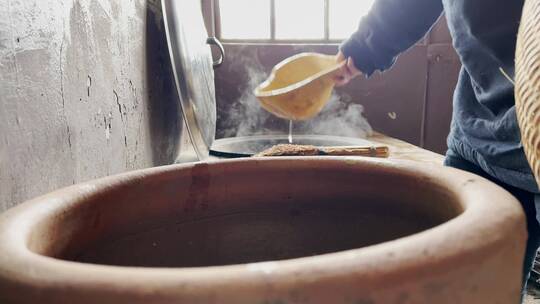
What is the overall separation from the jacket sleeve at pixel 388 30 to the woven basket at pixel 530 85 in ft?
3.21

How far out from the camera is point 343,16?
10.6 feet

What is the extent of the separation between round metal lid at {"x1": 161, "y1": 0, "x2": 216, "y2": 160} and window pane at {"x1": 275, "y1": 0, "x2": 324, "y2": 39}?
1359 millimetres

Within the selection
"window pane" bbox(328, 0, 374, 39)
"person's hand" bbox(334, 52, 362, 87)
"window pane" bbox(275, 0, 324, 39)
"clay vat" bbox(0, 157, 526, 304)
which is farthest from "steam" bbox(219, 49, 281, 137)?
"clay vat" bbox(0, 157, 526, 304)

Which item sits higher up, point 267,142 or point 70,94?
point 70,94

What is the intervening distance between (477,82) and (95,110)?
2.45 feet

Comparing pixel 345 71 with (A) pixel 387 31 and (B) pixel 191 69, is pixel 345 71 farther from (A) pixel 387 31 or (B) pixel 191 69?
(B) pixel 191 69

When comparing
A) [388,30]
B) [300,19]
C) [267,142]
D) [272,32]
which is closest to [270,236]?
[388,30]

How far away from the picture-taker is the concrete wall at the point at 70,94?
61 cm

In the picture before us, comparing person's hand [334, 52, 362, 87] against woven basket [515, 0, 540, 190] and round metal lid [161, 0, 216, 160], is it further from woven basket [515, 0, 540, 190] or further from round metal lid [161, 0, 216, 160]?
woven basket [515, 0, 540, 190]

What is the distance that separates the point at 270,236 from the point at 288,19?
2771 mm

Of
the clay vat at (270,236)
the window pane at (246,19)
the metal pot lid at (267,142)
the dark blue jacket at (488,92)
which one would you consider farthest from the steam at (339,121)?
the clay vat at (270,236)

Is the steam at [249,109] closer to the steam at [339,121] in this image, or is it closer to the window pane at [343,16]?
the steam at [339,121]

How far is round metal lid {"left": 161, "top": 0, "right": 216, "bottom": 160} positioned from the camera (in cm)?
145

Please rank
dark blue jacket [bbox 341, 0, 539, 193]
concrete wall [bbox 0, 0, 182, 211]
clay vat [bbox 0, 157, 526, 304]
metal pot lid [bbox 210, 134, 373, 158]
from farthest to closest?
1. metal pot lid [bbox 210, 134, 373, 158]
2. dark blue jacket [bbox 341, 0, 539, 193]
3. concrete wall [bbox 0, 0, 182, 211]
4. clay vat [bbox 0, 157, 526, 304]
